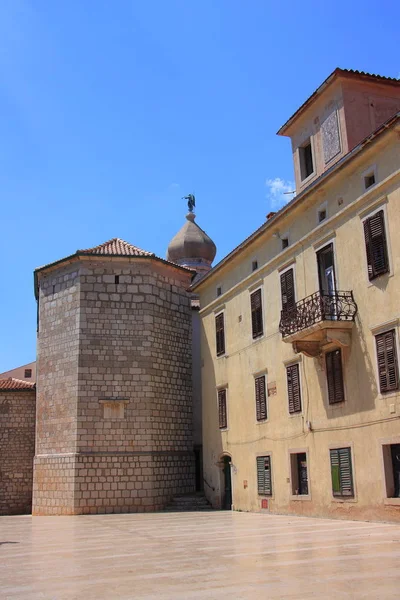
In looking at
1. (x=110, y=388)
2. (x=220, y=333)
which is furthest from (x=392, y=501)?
(x=110, y=388)

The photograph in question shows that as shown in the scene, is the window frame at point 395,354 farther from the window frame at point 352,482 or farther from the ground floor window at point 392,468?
the window frame at point 352,482

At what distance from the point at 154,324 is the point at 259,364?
19.6 ft

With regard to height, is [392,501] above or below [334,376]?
below

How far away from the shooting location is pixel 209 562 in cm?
886

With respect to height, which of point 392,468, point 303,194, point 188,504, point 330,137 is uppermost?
point 330,137

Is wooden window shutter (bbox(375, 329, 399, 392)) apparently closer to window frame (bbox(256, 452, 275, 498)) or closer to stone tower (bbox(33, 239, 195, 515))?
window frame (bbox(256, 452, 275, 498))

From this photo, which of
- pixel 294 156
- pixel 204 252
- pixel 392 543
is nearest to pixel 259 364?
pixel 294 156

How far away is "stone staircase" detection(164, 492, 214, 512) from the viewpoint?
22.7 meters

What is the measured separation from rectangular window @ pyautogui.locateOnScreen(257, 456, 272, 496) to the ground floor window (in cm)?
541

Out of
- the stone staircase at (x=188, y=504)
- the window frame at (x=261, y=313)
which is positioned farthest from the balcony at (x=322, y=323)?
the stone staircase at (x=188, y=504)

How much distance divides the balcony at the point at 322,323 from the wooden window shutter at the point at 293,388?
1.24 meters

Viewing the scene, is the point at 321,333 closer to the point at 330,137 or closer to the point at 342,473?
the point at 342,473

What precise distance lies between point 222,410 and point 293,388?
5242mm

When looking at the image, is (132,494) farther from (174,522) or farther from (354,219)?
(354,219)
